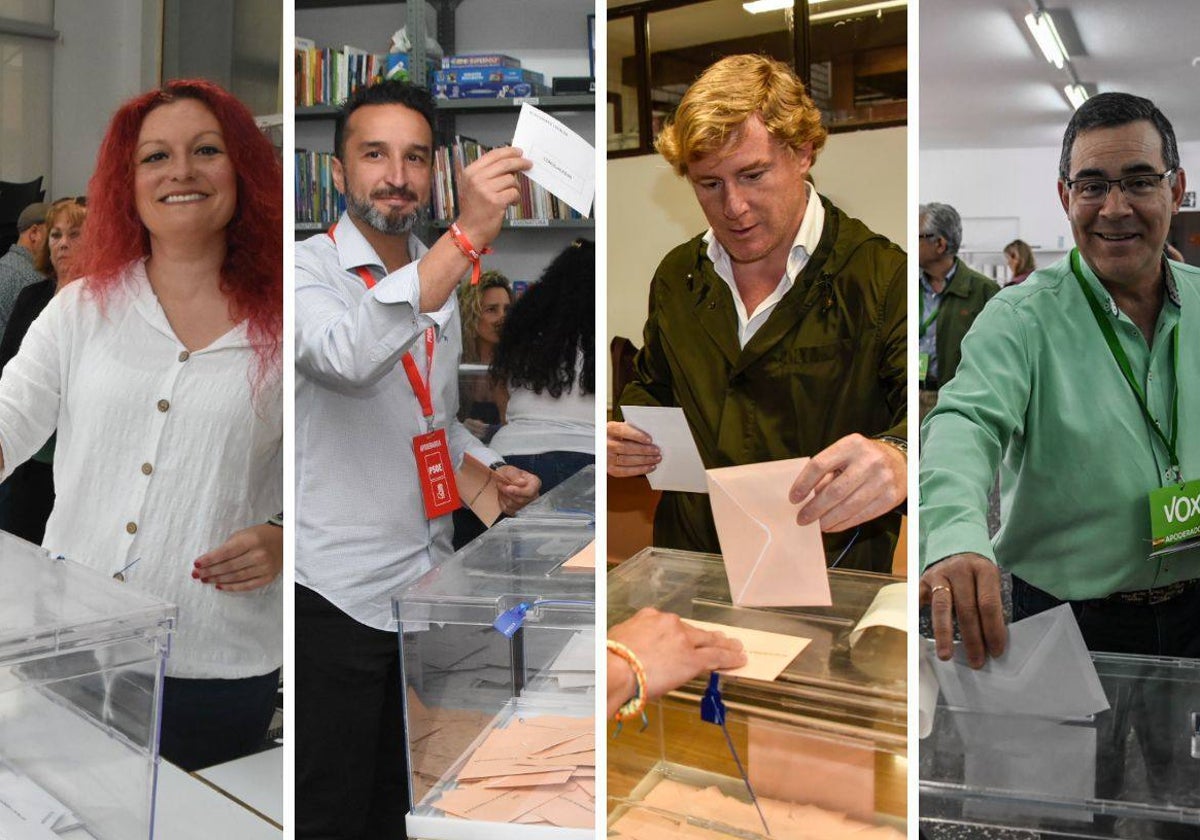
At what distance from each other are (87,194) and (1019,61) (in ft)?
5.22

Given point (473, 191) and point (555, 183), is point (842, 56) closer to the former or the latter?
point (555, 183)

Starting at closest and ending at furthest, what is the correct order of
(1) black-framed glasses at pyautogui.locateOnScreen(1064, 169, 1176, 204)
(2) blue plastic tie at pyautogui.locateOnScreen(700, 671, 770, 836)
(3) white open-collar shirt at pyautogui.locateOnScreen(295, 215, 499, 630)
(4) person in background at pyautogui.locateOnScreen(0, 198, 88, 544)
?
(1) black-framed glasses at pyautogui.locateOnScreen(1064, 169, 1176, 204)
(2) blue plastic tie at pyautogui.locateOnScreen(700, 671, 770, 836)
(3) white open-collar shirt at pyautogui.locateOnScreen(295, 215, 499, 630)
(4) person in background at pyautogui.locateOnScreen(0, 198, 88, 544)

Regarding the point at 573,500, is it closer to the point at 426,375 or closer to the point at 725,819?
the point at 426,375

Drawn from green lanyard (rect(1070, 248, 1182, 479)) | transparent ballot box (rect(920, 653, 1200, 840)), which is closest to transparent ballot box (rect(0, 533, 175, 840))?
transparent ballot box (rect(920, 653, 1200, 840))

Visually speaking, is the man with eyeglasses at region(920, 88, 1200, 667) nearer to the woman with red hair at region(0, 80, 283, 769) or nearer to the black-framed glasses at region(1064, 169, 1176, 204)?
the black-framed glasses at region(1064, 169, 1176, 204)

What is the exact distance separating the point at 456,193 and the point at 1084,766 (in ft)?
4.28

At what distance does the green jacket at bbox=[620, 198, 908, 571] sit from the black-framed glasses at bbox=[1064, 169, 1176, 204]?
0.26 metres

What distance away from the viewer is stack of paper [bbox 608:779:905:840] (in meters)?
1.70

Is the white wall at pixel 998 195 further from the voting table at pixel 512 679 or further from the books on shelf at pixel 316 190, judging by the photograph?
the books on shelf at pixel 316 190

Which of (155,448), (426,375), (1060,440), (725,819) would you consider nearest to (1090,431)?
(1060,440)

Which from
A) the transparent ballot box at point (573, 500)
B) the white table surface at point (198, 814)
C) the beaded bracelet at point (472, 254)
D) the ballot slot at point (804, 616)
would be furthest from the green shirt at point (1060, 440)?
the white table surface at point (198, 814)

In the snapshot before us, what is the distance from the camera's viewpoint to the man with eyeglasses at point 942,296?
5.47 ft

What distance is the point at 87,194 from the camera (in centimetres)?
203

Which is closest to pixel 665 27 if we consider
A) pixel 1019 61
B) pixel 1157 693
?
pixel 1019 61
